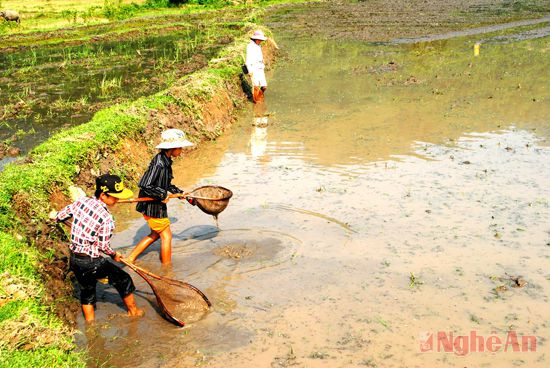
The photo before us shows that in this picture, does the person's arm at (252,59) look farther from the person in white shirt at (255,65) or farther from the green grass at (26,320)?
the green grass at (26,320)

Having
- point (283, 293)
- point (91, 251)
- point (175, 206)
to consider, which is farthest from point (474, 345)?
point (175, 206)

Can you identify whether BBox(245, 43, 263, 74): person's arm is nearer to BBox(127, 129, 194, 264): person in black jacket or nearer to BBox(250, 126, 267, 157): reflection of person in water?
BBox(250, 126, 267, 157): reflection of person in water

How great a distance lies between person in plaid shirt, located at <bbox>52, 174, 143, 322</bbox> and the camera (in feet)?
15.9

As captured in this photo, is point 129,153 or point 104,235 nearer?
point 104,235

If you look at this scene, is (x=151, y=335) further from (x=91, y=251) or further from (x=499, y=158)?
(x=499, y=158)

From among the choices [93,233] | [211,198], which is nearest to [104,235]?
[93,233]

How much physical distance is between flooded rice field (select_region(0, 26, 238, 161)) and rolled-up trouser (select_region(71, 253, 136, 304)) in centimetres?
529

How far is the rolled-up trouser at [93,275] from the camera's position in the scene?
16.3 feet

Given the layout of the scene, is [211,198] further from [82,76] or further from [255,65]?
[82,76]

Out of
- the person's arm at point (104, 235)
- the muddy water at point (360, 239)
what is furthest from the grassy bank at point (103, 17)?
the person's arm at point (104, 235)

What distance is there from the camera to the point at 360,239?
21.7 ft

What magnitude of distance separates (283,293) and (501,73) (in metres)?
11.0

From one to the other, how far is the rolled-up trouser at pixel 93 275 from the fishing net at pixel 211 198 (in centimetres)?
126

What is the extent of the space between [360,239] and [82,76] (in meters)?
11.2
